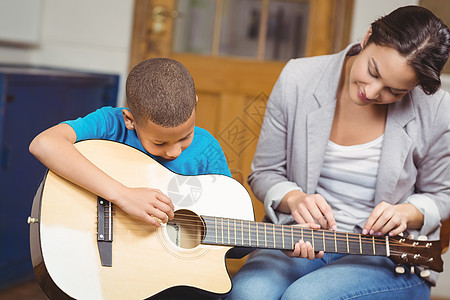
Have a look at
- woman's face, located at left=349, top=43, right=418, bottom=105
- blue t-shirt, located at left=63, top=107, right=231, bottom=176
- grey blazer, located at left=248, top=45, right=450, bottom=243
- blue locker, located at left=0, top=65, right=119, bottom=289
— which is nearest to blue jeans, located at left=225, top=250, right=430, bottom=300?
grey blazer, located at left=248, top=45, right=450, bottom=243

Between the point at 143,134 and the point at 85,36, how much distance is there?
1805 millimetres

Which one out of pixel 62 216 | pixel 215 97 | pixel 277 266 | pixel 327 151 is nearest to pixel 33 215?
pixel 62 216

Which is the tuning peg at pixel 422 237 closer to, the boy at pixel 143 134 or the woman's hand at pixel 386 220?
the woman's hand at pixel 386 220

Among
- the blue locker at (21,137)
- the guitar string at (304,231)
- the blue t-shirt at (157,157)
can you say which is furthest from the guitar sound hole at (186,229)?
the blue locker at (21,137)

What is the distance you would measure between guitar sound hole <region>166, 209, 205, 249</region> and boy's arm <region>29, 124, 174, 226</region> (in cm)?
6

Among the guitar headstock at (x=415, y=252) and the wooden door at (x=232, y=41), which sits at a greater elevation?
the wooden door at (x=232, y=41)

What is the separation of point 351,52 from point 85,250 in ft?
2.78

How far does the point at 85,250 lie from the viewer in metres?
1.08

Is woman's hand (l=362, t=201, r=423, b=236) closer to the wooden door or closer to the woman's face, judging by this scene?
the woman's face

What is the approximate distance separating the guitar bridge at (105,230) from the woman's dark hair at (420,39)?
0.70 metres

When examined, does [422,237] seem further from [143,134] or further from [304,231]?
[143,134]

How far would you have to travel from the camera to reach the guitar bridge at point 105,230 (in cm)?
109

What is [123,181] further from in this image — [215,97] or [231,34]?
[231,34]

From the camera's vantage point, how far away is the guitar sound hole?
119 cm
